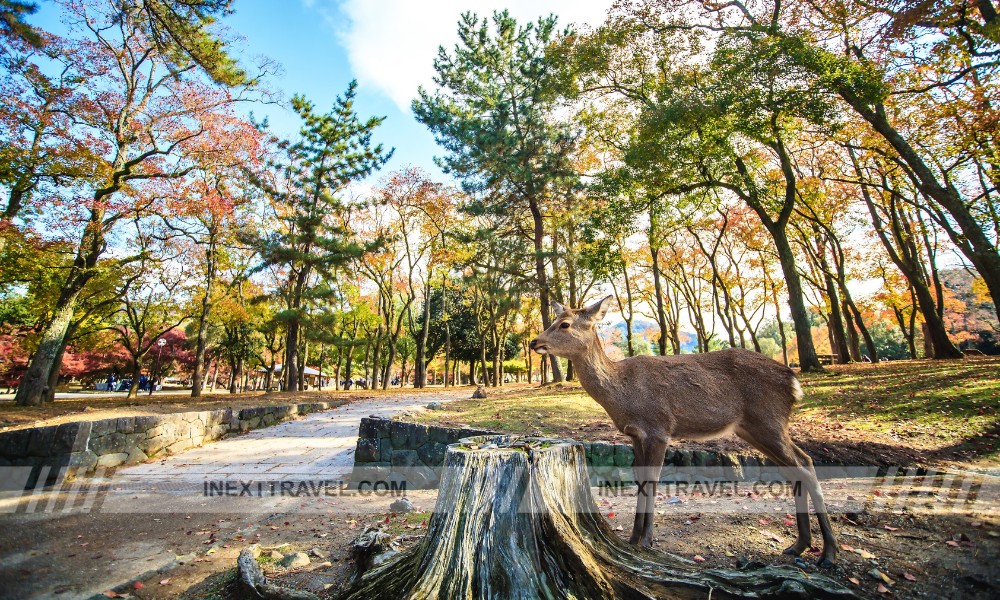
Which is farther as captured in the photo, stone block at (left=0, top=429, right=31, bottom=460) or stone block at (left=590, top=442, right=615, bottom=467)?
stone block at (left=0, top=429, right=31, bottom=460)

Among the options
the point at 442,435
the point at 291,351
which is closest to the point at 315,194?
the point at 291,351

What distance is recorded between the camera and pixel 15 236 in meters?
11.0

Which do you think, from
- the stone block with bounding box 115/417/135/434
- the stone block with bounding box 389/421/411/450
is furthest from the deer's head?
the stone block with bounding box 115/417/135/434

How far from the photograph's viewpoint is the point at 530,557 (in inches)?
75.2

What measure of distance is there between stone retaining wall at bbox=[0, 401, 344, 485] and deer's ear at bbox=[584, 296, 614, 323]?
8259mm

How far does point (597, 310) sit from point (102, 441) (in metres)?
8.49

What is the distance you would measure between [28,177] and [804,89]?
20275 mm

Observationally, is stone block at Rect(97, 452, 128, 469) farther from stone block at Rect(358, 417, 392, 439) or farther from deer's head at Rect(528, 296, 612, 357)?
deer's head at Rect(528, 296, 612, 357)

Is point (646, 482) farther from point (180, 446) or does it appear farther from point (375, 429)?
point (180, 446)

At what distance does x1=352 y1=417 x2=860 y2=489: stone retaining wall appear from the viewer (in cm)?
550

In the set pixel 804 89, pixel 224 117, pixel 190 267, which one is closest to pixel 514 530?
pixel 804 89

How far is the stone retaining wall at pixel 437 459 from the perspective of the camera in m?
5.50

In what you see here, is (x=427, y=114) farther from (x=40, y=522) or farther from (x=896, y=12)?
(x=40, y=522)

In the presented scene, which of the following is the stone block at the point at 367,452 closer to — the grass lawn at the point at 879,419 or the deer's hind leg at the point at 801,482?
the grass lawn at the point at 879,419
